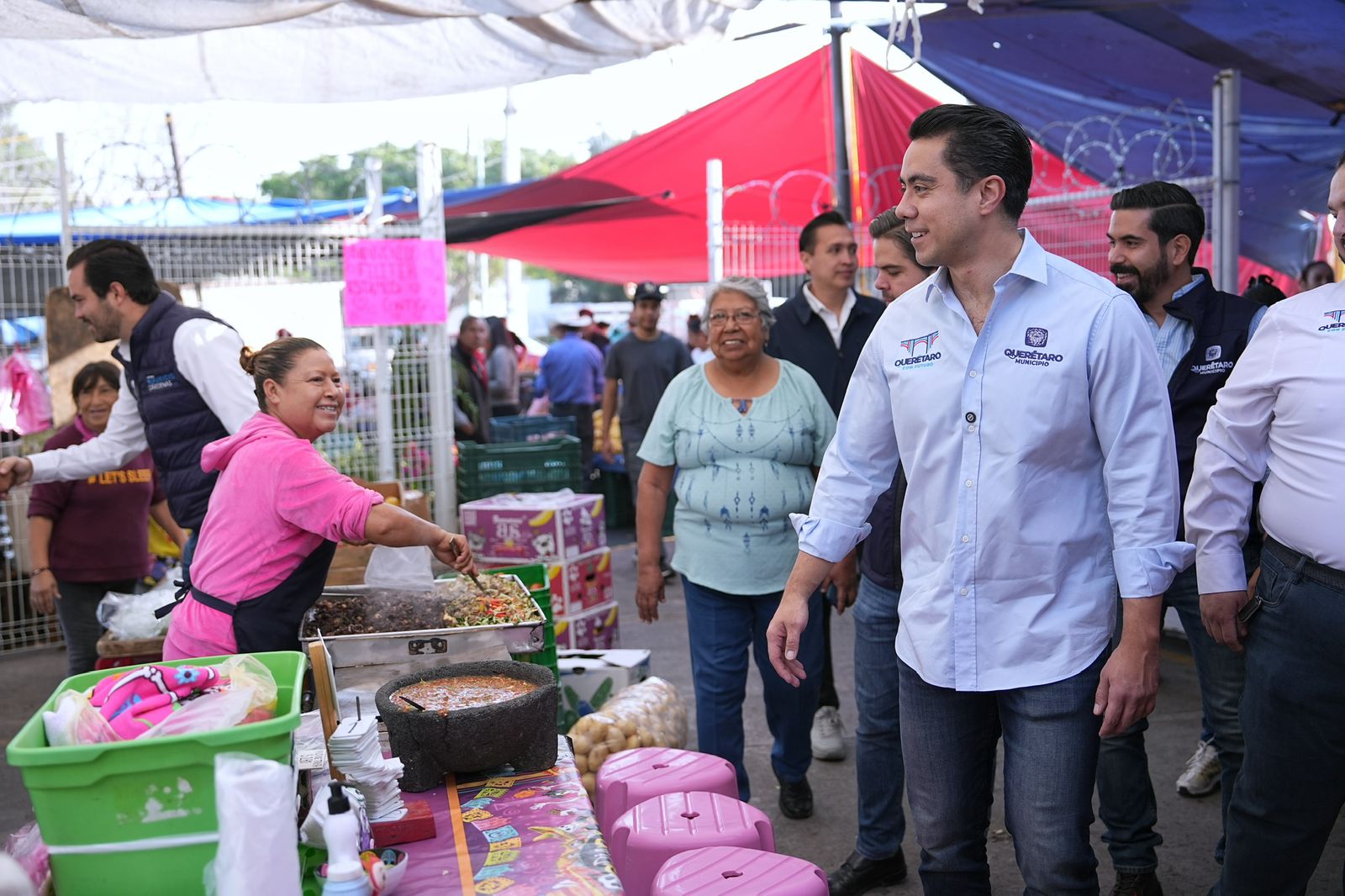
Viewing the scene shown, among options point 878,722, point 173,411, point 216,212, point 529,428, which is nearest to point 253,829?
point 878,722

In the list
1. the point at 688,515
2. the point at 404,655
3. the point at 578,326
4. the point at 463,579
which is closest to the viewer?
the point at 404,655

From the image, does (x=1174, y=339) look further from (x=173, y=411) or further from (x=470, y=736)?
(x=173, y=411)

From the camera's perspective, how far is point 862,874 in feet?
11.9

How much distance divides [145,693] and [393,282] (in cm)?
591

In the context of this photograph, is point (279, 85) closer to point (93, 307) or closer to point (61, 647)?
point (93, 307)

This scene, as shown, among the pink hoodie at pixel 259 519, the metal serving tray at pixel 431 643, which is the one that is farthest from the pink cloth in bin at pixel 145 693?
the metal serving tray at pixel 431 643

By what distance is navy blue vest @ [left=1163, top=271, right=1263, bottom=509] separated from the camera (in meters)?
3.42

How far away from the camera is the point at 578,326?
12.3 metres

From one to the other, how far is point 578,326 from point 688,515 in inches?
331

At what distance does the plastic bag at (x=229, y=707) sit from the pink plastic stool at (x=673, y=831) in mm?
1159

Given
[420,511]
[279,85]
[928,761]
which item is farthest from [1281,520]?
[420,511]

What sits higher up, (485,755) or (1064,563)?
(1064,563)

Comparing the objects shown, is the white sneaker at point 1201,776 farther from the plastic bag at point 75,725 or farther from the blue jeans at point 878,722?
the plastic bag at point 75,725

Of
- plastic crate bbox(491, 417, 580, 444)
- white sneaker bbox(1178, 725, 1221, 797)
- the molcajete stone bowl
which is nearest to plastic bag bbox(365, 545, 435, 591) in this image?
the molcajete stone bowl
